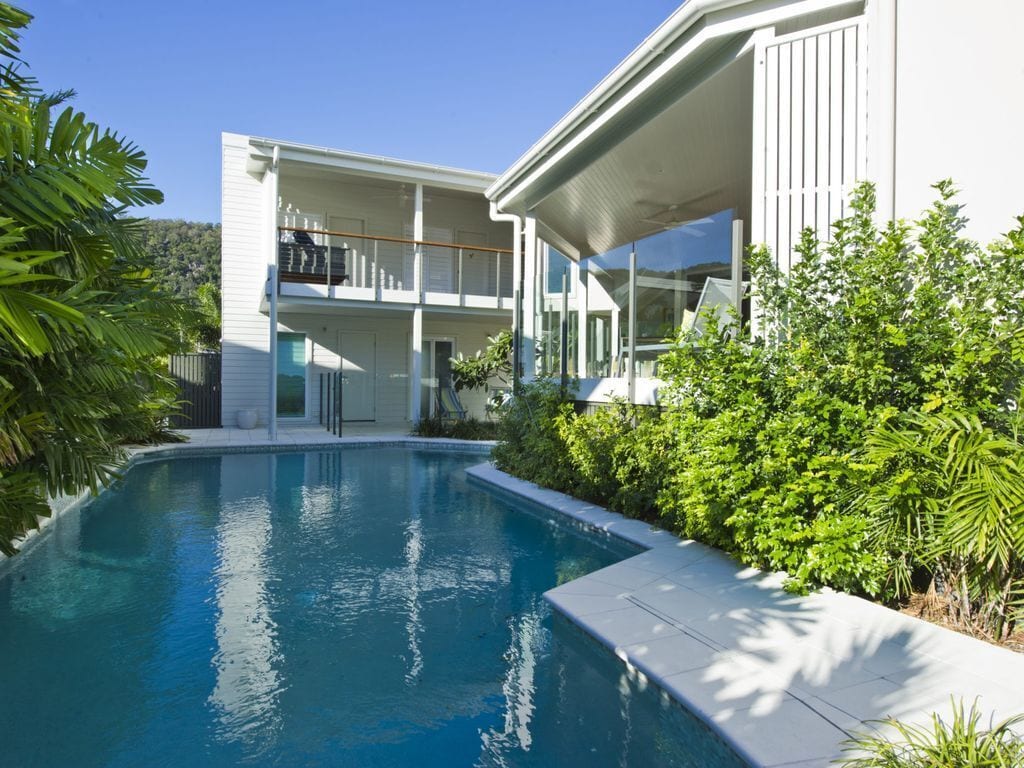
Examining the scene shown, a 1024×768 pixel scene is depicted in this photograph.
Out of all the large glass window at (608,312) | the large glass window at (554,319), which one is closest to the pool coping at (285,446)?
the large glass window at (554,319)

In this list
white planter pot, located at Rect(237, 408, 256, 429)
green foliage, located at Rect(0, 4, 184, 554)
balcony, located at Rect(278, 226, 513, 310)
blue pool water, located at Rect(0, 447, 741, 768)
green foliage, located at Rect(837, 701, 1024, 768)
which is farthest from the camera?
white planter pot, located at Rect(237, 408, 256, 429)

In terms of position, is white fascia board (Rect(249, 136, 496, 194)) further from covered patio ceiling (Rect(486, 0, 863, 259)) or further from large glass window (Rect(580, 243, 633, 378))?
large glass window (Rect(580, 243, 633, 378))

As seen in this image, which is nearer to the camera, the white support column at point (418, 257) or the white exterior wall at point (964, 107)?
the white exterior wall at point (964, 107)

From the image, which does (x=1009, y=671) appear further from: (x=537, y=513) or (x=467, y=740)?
(x=537, y=513)

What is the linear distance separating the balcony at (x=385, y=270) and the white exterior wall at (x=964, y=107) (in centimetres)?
1056

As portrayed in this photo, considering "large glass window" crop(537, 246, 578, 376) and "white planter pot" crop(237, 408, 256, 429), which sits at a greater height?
"large glass window" crop(537, 246, 578, 376)

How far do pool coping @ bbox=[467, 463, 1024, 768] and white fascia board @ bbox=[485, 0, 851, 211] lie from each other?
420cm

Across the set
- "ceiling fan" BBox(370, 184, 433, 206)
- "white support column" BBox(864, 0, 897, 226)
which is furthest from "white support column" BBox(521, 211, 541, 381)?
"ceiling fan" BBox(370, 184, 433, 206)

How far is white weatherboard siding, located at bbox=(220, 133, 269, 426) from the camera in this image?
16078mm

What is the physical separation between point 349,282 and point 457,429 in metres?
4.62

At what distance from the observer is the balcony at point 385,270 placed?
45.8 feet

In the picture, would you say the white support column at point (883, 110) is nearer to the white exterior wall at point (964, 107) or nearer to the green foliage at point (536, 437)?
the white exterior wall at point (964, 107)

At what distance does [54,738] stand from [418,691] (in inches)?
62.5

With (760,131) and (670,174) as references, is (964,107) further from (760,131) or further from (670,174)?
(670,174)
